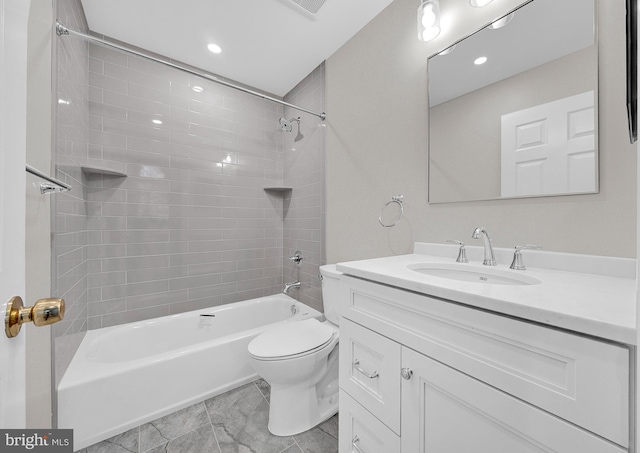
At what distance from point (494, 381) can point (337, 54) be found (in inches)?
89.4

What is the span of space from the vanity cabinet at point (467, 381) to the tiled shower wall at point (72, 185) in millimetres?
1437

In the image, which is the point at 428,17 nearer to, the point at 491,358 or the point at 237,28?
the point at 237,28

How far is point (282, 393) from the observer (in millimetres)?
1369

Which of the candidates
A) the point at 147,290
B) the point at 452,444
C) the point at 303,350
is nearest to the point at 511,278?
the point at 452,444

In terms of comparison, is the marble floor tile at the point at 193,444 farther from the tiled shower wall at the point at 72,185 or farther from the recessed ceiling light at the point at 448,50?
the recessed ceiling light at the point at 448,50

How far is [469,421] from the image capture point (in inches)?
25.0

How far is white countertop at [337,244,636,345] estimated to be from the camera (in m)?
0.47

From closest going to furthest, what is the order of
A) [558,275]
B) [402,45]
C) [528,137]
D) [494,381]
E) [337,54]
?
[494,381] → [558,275] → [528,137] → [402,45] → [337,54]

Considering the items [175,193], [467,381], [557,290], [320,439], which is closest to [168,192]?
[175,193]

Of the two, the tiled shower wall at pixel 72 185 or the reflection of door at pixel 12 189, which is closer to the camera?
the reflection of door at pixel 12 189

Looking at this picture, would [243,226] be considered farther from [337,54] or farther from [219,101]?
[337,54]

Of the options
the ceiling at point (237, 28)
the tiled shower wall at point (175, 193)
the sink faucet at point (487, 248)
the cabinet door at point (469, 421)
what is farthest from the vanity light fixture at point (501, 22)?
the tiled shower wall at point (175, 193)

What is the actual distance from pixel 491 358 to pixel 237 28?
7.58 feet

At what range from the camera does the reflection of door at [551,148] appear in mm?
888
